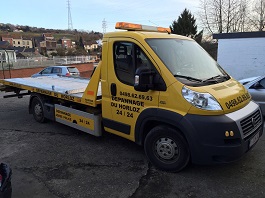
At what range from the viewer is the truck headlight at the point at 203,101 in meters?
3.53

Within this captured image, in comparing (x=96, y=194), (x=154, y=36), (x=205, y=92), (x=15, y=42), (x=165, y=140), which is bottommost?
(x=96, y=194)

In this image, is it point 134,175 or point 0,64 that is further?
point 0,64

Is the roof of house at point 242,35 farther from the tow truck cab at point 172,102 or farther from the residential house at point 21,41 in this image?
the residential house at point 21,41

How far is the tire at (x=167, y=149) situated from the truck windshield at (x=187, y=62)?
0.84 m

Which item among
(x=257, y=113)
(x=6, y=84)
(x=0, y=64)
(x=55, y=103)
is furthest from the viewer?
(x=0, y=64)

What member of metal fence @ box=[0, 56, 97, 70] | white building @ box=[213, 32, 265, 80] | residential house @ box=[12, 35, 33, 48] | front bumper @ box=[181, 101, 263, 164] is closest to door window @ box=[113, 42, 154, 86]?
front bumper @ box=[181, 101, 263, 164]

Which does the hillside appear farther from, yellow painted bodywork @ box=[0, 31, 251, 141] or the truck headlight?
the truck headlight

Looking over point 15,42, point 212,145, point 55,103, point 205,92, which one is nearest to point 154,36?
point 205,92

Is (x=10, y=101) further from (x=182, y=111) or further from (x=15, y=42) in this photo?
(x=15, y=42)

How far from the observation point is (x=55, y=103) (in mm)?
6570

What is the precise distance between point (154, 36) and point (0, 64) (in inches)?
947

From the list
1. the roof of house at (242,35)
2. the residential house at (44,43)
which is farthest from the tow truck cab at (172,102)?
the residential house at (44,43)

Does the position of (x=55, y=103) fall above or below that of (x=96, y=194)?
above

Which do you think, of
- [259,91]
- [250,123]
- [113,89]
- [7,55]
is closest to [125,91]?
[113,89]
